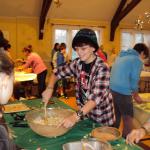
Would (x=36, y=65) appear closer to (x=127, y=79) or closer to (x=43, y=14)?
(x=43, y=14)

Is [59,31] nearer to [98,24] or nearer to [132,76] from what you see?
[98,24]

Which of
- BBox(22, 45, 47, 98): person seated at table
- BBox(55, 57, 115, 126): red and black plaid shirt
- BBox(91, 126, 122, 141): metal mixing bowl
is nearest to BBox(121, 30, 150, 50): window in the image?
BBox(22, 45, 47, 98): person seated at table

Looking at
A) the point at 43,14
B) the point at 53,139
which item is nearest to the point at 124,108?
the point at 53,139

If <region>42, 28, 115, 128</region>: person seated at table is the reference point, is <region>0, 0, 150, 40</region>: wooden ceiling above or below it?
above

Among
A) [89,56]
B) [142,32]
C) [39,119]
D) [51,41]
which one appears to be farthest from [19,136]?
[142,32]

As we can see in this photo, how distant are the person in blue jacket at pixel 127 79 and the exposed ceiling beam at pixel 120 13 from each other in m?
4.77

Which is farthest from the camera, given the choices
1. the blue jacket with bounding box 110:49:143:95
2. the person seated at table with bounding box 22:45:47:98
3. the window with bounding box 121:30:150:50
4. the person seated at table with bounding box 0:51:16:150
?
the window with bounding box 121:30:150:50

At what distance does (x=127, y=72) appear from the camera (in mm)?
2838

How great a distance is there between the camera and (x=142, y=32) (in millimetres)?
9070

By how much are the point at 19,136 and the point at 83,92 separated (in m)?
0.60

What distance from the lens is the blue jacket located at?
9.23ft

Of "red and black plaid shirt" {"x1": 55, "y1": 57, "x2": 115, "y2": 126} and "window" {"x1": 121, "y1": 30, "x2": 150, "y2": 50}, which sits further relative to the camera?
"window" {"x1": 121, "y1": 30, "x2": 150, "y2": 50}

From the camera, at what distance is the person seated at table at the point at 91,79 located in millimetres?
1816

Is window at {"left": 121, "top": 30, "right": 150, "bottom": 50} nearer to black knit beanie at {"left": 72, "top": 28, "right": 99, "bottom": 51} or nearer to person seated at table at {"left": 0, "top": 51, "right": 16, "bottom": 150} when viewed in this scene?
black knit beanie at {"left": 72, "top": 28, "right": 99, "bottom": 51}
